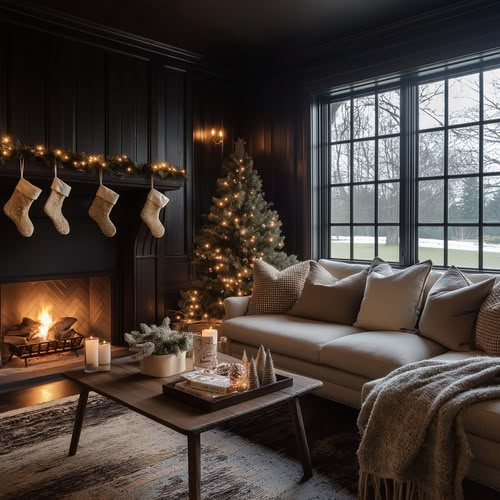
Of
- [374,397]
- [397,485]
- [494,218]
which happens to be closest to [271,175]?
[494,218]

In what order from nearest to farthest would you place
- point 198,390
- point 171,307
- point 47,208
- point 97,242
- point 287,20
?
point 198,390, point 47,208, point 287,20, point 97,242, point 171,307

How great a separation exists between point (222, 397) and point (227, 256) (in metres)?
2.65

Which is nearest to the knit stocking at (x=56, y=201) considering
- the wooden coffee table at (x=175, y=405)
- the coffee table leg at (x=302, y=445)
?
the wooden coffee table at (x=175, y=405)

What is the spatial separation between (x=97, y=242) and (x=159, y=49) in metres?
1.86

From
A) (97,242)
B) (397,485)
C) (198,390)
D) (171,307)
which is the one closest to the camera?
(397,485)

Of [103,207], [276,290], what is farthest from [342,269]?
[103,207]

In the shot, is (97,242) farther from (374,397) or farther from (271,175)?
(374,397)

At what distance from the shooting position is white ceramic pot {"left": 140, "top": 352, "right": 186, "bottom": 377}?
2.37 meters

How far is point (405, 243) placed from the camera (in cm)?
425

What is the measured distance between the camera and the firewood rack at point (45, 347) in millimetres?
4102

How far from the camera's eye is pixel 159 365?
2.37 meters

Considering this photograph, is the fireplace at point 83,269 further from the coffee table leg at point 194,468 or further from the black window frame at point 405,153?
the coffee table leg at point 194,468

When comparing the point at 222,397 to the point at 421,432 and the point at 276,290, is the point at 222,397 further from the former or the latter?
the point at 276,290

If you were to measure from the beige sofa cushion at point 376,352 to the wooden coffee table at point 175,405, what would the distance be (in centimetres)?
55
